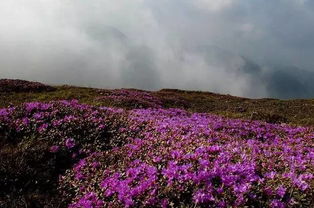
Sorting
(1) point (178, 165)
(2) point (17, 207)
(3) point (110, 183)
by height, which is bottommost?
(2) point (17, 207)

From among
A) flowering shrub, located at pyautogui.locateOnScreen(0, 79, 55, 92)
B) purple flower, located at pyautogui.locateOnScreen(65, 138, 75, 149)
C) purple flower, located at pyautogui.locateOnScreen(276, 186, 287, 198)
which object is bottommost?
purple flower, located at pyautogui.locateOnScreen(65, 138, 75, 149)

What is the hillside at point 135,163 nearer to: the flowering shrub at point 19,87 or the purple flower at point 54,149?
the purple flower at point 54,149

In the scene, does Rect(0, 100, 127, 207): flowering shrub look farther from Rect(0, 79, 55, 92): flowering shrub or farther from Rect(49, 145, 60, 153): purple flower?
Rect(0, 79, 55, 92): flowering shrub

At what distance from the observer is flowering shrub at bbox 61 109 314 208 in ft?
29.7

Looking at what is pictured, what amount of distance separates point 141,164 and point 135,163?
454mm

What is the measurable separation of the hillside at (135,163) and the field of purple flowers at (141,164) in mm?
25

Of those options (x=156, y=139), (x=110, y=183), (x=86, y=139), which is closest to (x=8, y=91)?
(x=86, y=139)

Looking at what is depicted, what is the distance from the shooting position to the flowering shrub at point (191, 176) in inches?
357

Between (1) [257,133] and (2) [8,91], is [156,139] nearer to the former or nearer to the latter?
(1) [257,133]

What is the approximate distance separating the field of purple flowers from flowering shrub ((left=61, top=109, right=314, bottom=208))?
0.02 meters

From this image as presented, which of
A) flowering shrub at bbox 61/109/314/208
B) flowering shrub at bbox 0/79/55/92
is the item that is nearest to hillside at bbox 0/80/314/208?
flowering shrub at bbox 61/109/314/208

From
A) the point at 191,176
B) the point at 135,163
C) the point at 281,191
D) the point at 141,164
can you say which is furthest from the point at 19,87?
the point at 281,191

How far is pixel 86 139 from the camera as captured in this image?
15.6 metres

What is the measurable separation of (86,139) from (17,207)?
17.7ft
